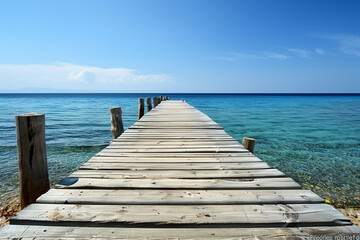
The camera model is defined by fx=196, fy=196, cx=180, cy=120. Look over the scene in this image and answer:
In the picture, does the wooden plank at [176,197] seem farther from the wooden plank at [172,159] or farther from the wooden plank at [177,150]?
the wooden plank at [177,150]

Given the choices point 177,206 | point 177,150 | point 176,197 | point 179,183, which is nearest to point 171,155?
point 177,150

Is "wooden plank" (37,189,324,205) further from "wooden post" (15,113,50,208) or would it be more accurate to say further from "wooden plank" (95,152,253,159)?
"wooden plank" (95,152,253,159)

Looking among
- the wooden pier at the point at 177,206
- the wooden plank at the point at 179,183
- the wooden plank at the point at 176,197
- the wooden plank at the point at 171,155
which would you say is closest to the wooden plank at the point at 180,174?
the wooden pier at the point at 177,206

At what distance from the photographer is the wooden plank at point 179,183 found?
7.24 ft

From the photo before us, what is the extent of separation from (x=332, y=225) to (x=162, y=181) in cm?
164

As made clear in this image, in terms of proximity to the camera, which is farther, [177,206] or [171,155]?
[171,155]

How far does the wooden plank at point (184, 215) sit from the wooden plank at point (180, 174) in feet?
2.22

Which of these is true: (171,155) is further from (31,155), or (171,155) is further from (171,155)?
(31,155)

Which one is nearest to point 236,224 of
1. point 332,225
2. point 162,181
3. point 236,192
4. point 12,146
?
point 236,192

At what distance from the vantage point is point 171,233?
1511 mm

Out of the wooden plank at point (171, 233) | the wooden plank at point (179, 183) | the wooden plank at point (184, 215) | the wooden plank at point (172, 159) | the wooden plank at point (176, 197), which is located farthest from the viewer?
the wooden plank at point (172, 159)

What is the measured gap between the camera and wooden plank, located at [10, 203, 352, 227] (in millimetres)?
1598

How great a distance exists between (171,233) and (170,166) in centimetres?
138

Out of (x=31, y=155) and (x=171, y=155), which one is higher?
(x=31, y=155)
